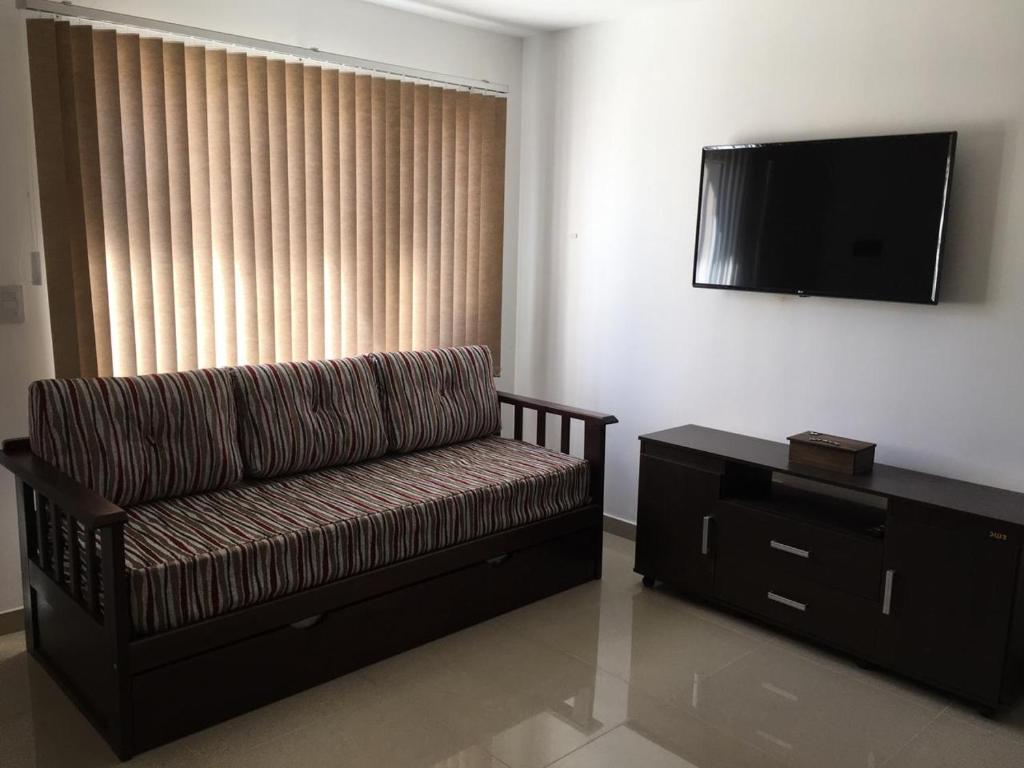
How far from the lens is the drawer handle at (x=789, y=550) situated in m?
2.97

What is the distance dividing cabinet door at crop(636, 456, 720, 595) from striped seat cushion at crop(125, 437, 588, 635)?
29 cm

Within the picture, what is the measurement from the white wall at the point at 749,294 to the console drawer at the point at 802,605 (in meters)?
0.63

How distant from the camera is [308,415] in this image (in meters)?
3.23

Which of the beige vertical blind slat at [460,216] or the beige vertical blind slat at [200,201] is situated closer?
the beige vertical blind slat at [200,201]

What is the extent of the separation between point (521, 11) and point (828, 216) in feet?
5.59

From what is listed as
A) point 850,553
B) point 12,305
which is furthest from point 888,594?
point 12,305

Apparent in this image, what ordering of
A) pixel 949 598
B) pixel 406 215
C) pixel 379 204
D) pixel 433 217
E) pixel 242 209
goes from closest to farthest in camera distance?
pixel 949 598, pixel 242 209, pixel 379 204, pixel 406 215, pixel 433 217

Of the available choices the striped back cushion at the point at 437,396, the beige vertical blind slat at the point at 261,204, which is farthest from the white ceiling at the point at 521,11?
the striped back cushion at the point at 437,396

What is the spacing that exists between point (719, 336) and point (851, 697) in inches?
62.3

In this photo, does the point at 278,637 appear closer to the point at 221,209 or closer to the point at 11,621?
the point at 11,621

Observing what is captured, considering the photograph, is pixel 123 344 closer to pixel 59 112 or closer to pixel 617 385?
pixel 59 112

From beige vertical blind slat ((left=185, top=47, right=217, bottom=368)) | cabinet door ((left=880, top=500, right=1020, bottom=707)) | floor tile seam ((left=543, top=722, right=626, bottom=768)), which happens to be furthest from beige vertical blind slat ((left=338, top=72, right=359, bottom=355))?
cabinet door ((left=880, top=500, right=1020, bottom=707))

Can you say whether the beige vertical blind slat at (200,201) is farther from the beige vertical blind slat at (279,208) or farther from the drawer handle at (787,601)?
the drawer handle at (787,601)

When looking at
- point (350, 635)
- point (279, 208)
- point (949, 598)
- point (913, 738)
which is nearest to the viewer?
point (913, 738)
